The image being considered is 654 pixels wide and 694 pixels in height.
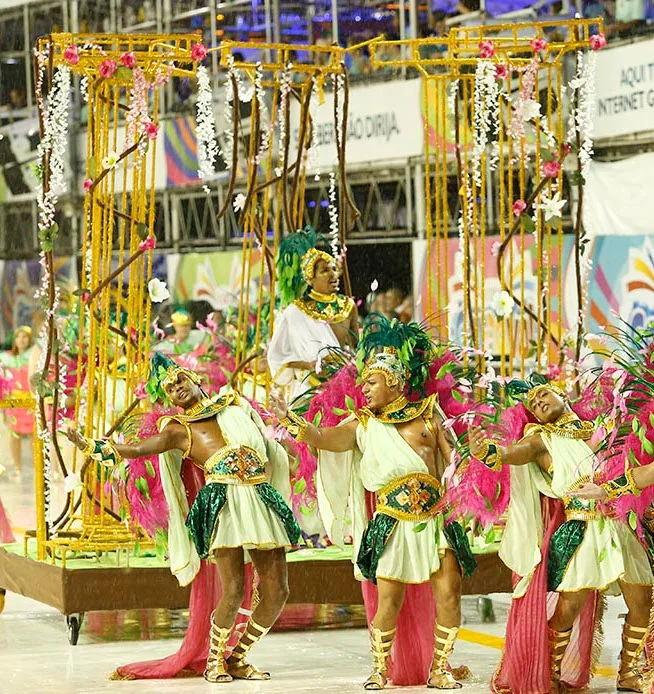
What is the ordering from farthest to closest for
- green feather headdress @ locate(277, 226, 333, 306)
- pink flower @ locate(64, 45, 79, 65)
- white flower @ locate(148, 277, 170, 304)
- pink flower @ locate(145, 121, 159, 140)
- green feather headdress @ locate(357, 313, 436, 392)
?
green feather headdress @ locate(277, 226, 333, 306) < white flower @ locate(148, 277, 170, 304) < pink flower @ locate(145, 121, 159, 140) < pink flower @ locate(64, 45, 79, 65) < green feather headdress @ locate(357, 313, 436, 392)

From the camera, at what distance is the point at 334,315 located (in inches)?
308

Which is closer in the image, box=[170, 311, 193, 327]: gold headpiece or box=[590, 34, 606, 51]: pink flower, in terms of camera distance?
box=[590, 34, 606, 51]: pink flower

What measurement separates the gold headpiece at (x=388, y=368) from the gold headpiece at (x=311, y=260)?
1806mm

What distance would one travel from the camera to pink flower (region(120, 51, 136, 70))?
688cm

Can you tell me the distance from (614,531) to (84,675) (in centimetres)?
193

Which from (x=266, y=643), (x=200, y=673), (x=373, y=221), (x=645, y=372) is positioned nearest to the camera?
(x=645, y=372)

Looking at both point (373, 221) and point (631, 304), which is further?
point (373, 221)

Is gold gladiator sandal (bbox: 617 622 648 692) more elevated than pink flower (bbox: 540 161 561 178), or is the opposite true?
pink flower (bbox: 540 161 561 178)

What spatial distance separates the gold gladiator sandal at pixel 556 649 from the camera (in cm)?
558

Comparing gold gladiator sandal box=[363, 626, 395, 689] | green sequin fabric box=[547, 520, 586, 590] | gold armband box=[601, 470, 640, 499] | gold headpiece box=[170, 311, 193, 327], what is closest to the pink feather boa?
gold gladiator sandal box=[363, 626, 395, 689]

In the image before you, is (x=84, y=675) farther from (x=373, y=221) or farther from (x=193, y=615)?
(x=373, y=221)

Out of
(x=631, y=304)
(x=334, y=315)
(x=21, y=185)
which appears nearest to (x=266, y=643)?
(x=334, y=315)

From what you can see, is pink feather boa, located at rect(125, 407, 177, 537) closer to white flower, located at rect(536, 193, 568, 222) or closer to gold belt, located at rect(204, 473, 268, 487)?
gold belt, located at rect(204, 473, 268, 487)

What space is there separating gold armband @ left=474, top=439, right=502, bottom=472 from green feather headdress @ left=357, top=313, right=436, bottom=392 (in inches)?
17.8
